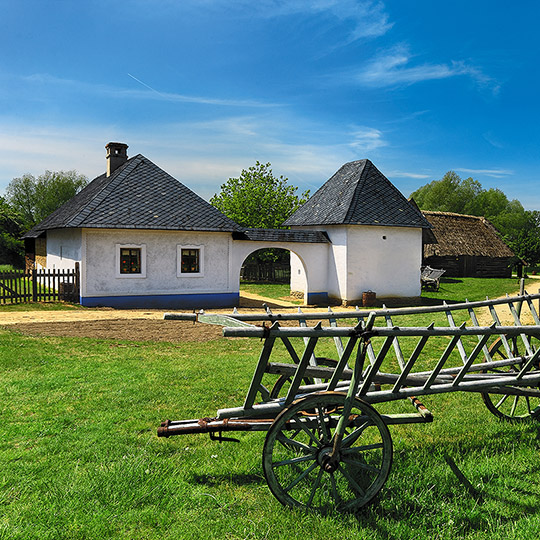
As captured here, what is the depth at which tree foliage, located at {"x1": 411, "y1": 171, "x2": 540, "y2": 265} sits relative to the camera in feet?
261

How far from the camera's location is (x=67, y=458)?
166 inches

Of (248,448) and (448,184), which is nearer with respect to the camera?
(248,448)

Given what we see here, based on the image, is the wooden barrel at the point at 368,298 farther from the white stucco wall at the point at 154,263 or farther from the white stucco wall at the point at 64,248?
the white stucco wall at the point at 64,248

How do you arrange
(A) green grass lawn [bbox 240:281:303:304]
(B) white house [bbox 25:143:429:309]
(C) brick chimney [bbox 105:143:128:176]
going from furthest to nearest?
(A) green grass lawn [bbox 240:281:303:304] → (C) brick chimney [bbox 105:143:128:176] → (B) white house [bbox 25:143:429:309]

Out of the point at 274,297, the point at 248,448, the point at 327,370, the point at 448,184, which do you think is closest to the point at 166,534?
the point at 248,448

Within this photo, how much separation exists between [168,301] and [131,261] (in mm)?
2137

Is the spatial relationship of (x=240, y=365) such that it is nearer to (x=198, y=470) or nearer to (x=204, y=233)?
(x=198, y=470)

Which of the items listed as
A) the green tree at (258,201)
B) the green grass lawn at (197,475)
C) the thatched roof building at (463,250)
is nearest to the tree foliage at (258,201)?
the green tree at (258,201)

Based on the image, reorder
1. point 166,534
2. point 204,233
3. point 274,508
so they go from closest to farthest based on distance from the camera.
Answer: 1. point 166,534
2. point 274,508
3. point 204,233

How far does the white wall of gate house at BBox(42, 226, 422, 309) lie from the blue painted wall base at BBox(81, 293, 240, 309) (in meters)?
0.04

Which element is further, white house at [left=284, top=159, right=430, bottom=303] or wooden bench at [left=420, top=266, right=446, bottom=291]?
wooden bench at [left=420, top=266, right=446, bottom=291]

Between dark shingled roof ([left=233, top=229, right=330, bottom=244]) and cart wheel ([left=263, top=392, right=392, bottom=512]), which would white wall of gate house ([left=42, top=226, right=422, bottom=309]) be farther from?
cart wheel ([left=263, top=392, right=392, bottom=512])

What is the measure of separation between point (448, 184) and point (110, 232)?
75227mm

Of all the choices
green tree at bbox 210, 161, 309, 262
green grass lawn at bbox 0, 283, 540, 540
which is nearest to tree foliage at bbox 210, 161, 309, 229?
green tree at bbox 210, 161, 309, 262
